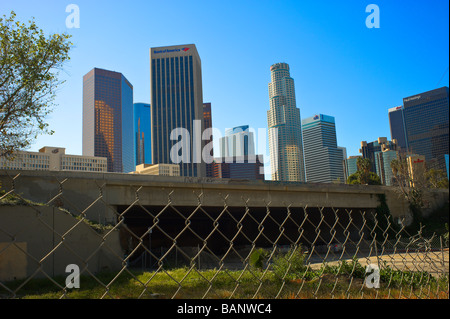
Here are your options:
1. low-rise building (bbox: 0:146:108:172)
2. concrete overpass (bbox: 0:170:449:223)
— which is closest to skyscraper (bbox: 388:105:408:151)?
concrete overpass (bbox: 0:170:449:223)

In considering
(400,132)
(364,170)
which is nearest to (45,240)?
(364,170)

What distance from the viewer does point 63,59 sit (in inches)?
835

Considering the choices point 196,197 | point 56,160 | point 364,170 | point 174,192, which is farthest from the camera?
point 56,160

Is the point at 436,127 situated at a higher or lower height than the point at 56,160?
lower

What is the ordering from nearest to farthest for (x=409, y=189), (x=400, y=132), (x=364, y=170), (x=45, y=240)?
(x=45, y=240)
(x=409, y=189)
(x=364, y=170)
(x=400, y=132)

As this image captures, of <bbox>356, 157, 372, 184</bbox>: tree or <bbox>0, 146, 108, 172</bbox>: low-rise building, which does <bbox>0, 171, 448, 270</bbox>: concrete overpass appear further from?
<bbox>0, 146, 108, 172</bbox>: low-rise building

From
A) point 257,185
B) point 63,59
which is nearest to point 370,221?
point 257,185

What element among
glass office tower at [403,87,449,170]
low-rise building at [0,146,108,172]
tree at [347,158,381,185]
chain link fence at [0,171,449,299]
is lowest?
chain link fence at [0,171,449,299]

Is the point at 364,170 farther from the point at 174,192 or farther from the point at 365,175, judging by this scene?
the point at 174,192

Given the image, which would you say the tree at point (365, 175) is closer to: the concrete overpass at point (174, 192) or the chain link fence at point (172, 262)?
the concrete overpass at point (174, 192)
